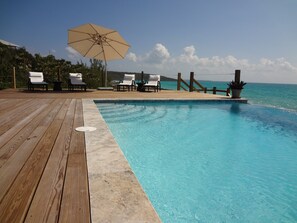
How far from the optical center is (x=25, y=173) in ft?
6.17

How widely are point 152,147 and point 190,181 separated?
1.36 metres

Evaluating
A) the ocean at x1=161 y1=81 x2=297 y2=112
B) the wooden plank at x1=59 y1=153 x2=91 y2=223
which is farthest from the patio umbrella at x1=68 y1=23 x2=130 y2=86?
the wooden plank at x1=59 y1=153 x2=91 y2=223

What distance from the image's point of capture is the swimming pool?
246 centimetres

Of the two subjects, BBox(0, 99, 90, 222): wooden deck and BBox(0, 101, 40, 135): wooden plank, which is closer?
BBox(0, 99, 90, 222): wooden deck

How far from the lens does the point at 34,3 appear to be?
1285 cm

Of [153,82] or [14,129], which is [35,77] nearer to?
[153,82]

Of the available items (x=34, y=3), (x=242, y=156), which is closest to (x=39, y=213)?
(x=242, y=156)

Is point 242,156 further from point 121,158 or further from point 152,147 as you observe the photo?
point 121,158

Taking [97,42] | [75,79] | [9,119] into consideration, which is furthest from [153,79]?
[9,119]

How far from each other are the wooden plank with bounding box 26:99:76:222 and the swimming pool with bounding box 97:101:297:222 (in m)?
1.12

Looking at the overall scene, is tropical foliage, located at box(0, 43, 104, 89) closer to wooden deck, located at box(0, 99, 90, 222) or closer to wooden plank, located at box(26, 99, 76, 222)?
→ wooden deck, located at box(0, 99, 90, 222)

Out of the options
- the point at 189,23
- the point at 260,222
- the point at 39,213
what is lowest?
the point at 260,222

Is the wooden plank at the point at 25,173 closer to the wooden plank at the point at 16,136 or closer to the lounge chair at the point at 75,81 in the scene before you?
the wooden plank at the point at 16,136

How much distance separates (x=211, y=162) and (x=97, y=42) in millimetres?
9223
